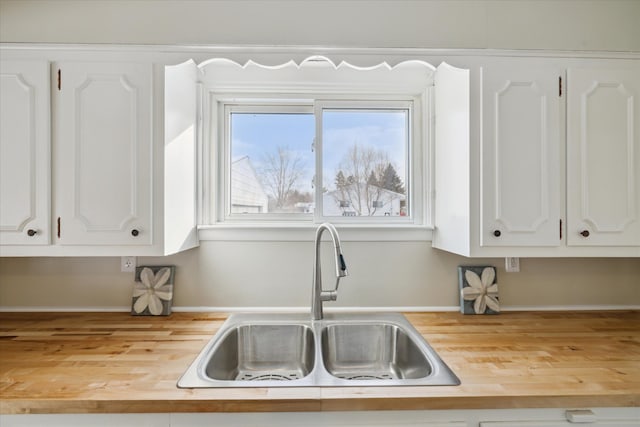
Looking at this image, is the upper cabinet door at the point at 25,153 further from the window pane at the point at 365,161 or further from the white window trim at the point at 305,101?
the window pane at the point at 365,161

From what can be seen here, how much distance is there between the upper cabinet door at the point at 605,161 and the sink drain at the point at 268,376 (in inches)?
48.5

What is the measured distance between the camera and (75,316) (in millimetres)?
1593

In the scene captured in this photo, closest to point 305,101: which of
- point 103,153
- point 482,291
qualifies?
point 103,153

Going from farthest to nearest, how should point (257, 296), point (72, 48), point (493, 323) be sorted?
point (257, 296)
point (493, 323)
point (72, 48)

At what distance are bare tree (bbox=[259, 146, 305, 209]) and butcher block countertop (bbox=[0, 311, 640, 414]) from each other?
67 cm

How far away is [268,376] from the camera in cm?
141

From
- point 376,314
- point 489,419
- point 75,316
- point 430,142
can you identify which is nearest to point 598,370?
point 489,419

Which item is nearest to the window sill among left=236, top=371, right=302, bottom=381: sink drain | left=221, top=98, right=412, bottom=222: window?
left=221, top=98, right=412, bottom=222: window

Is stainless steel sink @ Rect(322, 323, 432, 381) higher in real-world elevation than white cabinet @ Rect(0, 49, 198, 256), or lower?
lower

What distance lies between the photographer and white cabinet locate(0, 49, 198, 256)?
1328 millimetres

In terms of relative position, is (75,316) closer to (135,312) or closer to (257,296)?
(135,312)

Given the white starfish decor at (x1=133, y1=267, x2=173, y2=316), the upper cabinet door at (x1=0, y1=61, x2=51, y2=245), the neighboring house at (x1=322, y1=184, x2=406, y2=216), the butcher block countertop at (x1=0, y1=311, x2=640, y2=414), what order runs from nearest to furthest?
the butcher block countertop at (x1=0, y1=311, x2=640, y2=414), the upper cabinet door at (x1=0, y1=61, x2=51, y2=245), the white starfish decor at (x1=133, y1=267, x2=173, y2=316), the neighboring house at (x1=322, y1=184, x2=406, y2=216)

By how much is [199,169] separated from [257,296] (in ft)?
2.21

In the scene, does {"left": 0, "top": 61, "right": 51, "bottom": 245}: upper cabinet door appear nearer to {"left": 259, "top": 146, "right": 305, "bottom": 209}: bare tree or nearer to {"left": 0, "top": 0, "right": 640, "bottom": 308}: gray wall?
{"left": 0, "top": 0, "right": 640, "bottom": 308}: gray wall
